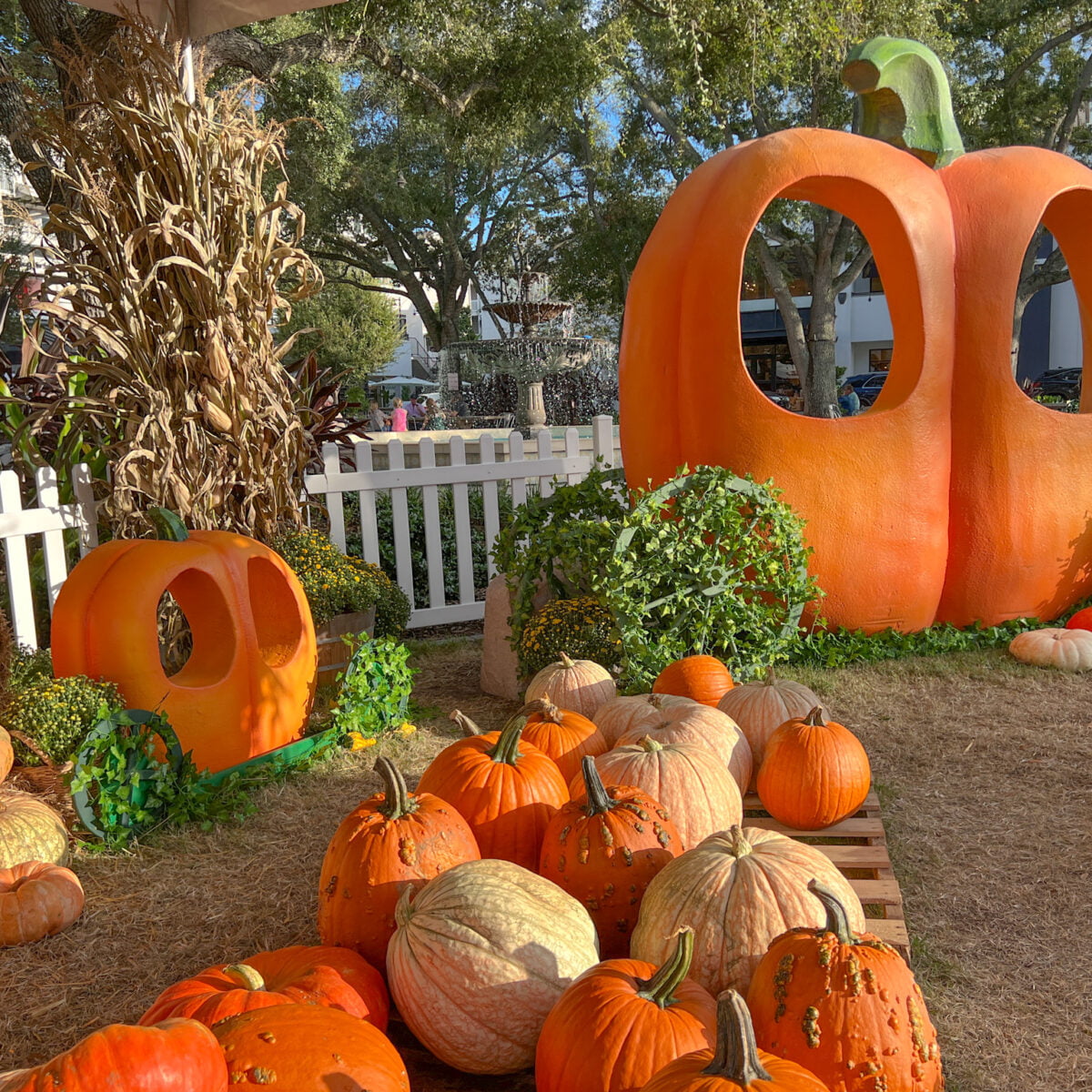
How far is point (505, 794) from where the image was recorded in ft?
8.01

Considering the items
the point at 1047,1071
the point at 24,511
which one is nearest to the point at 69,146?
the point at 24,511

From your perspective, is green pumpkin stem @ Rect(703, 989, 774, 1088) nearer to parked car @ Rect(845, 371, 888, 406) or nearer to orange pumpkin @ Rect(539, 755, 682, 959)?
orange pumpkin @ Rect(539, 755, 682, 959)

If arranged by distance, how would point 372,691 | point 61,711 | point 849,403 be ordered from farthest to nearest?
point 849,403 < point 372,691 < point 61,711

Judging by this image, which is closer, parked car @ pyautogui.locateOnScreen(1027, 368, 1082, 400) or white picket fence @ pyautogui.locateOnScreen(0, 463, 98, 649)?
white picket fence @ pyautogui.locateOnScreen(0, 463, 98, 649)

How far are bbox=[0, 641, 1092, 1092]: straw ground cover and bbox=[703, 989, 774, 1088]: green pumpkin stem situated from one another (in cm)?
77

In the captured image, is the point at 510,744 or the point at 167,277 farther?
the point at 167,277

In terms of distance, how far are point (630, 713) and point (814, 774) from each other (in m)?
0.60

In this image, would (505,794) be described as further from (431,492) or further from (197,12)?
(197,12)

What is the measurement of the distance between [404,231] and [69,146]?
24188mm

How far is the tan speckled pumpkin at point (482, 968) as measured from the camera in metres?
1.83

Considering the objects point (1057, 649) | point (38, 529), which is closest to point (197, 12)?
point (38, 529)

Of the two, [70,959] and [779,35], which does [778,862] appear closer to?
[70,959]

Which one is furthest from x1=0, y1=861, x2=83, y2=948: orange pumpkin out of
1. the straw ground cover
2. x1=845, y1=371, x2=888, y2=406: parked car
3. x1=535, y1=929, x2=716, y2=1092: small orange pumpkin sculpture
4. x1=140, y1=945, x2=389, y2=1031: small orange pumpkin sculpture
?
x1=845, y1=371, x2=888, y2=406: parked car

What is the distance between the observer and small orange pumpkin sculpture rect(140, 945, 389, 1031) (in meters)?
1.69
